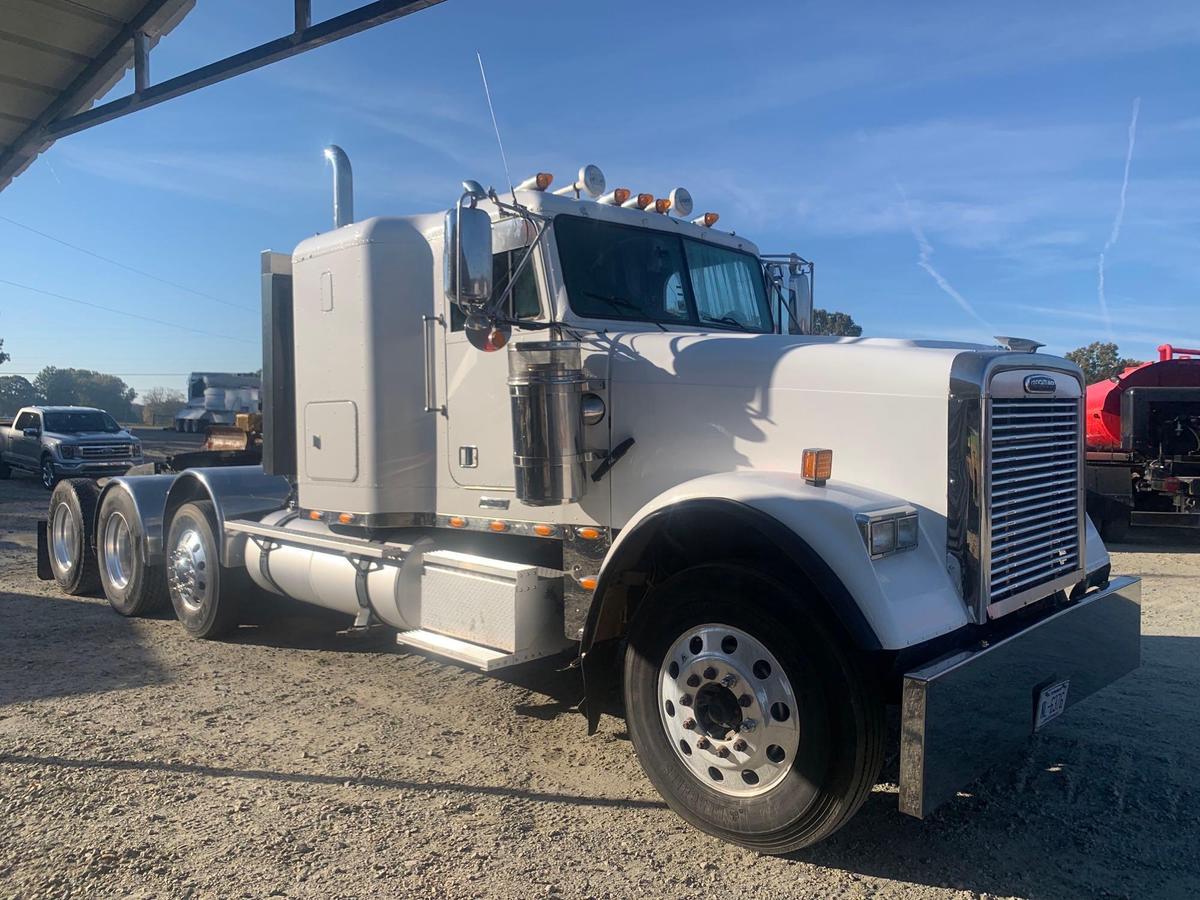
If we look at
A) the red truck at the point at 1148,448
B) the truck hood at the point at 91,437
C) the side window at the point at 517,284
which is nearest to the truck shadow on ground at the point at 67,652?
the side window at the point at 517,284

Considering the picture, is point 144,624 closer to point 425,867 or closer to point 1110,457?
point 425,867

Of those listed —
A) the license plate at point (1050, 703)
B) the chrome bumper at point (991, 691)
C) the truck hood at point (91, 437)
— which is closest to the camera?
the chrome bumper at point (991, 691)

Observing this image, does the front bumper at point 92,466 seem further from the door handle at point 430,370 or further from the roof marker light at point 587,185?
the roof marker light at point 587,185

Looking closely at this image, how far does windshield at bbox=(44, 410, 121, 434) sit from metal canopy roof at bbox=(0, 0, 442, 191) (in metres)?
15.2

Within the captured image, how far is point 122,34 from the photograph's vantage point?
7375 millimetres

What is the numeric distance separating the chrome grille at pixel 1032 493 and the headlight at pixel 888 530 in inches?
13.5

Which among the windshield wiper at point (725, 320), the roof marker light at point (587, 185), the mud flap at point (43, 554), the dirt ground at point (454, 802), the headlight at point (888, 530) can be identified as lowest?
the dirt ground at point (454, 802)

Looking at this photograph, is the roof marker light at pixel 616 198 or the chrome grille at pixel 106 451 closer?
the roof marker light at pixel 616 198

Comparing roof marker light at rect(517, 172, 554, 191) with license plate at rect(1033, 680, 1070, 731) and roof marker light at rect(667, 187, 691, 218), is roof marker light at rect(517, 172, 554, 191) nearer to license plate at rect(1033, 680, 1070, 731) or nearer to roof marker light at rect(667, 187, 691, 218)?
roof marker light at rect(667, 187, 691, 218)

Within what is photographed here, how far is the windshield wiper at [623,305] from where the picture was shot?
470 centimetres

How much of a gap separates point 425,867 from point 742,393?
2264mm

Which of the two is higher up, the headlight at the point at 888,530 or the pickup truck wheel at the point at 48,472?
the headlight at the point at 888,530

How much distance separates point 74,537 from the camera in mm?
8586

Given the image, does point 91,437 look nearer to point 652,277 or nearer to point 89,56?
point 89,56
